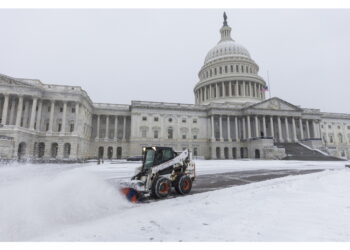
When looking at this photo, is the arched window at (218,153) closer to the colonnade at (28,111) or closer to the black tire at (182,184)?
the colonnade at (28,111)

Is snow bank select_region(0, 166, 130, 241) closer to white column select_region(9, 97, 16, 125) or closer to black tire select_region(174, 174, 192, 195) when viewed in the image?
black tire select_region(174, 174, 192, 195)

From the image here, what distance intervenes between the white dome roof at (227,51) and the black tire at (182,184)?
68.6 meters

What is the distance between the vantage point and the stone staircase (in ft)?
129

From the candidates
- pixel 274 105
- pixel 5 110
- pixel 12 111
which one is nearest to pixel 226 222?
pixel 5 110

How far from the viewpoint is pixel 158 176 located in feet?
Result: 26.2

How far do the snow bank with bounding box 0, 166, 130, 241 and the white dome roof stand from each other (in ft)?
234

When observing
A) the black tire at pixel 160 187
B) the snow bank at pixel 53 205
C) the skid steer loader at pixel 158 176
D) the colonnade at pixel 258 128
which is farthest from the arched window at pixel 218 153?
the snow bank at pixel 53 205

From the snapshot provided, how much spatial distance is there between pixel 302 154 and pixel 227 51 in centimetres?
4646

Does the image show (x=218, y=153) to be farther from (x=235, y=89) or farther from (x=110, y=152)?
(x=110, y=152)

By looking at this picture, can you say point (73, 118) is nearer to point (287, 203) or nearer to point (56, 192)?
point (56, 192)

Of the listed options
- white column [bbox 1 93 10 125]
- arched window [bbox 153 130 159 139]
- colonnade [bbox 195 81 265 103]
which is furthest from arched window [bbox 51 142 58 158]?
colonnade [bbox 195 81 265 103]

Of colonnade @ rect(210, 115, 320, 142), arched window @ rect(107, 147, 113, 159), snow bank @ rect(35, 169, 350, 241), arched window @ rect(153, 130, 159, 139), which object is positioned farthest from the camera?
colonnade @ rect(210, 115, 320, 142)

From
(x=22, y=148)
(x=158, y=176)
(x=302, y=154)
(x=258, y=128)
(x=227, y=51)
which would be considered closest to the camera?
(x=158, y=176)

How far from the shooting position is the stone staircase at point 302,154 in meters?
39.2
